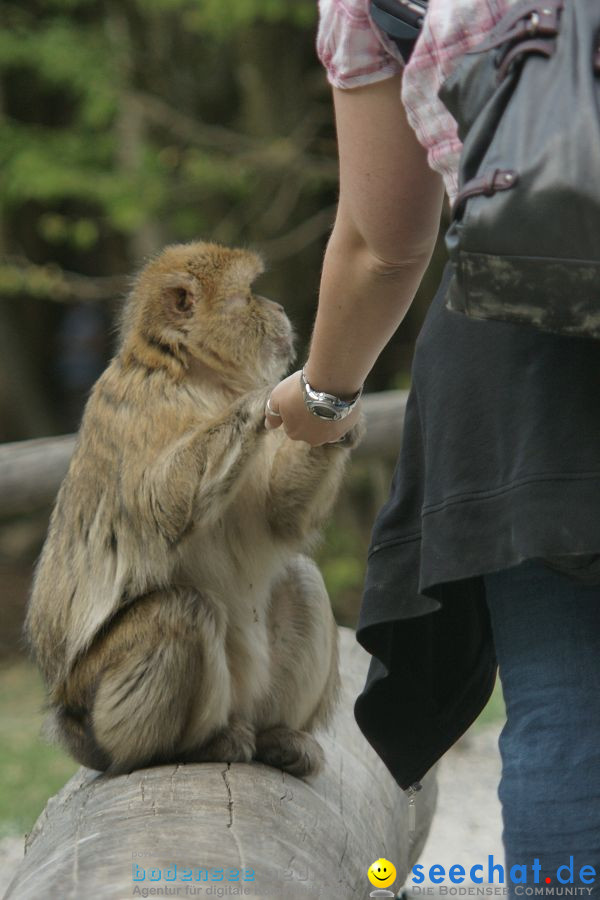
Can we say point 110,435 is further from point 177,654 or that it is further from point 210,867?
point 210,867

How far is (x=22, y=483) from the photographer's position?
510 cm

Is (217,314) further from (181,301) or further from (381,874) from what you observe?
(381,874)

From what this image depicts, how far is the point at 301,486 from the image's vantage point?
309 cm

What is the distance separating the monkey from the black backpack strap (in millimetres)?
1163

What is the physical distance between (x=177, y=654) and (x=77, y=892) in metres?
0.85

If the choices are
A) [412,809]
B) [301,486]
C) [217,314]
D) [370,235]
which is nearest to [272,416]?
[301,486]

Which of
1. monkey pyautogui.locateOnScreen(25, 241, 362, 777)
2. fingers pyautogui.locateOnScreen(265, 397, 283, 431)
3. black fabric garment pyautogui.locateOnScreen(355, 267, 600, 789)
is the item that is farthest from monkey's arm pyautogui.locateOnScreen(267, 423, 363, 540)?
black fabric garment pyautogui.locateOnScreen(355, 267, 600, 789)

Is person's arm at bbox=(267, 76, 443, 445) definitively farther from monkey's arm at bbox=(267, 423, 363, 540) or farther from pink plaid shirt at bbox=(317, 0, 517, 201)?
Answer: monkey's arm at bbox=(267, 423, 363, 540)

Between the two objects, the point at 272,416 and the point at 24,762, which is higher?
the point at 272,416

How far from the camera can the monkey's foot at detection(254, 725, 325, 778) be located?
298cm

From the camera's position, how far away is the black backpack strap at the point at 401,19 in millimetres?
1638

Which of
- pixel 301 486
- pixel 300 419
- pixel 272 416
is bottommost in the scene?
pixel 301 486

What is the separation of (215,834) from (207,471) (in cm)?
90

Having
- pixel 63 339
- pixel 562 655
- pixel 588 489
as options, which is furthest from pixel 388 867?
pixel 63 339
